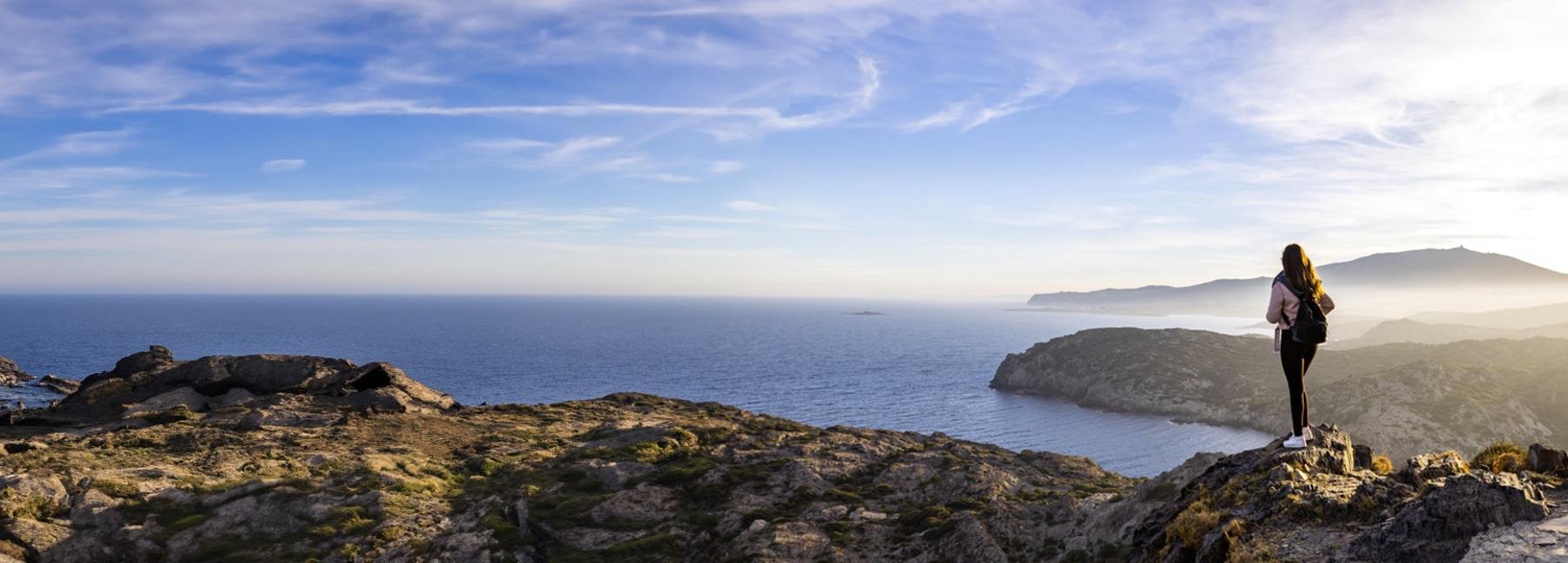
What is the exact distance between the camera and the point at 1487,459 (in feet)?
51.3

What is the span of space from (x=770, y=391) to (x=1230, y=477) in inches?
6005

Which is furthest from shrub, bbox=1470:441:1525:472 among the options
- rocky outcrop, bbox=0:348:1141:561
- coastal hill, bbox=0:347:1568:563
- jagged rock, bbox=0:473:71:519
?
jagged rock, bbox=0:473:71:519

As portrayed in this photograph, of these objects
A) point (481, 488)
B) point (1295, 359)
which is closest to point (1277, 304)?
point (1295, 359)

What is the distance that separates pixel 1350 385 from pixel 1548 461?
159 meters

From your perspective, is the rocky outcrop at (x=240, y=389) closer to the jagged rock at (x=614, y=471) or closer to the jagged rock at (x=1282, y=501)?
the jagged rock at (x=614, y=471)

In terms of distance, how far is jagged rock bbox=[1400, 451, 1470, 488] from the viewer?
1538 centimetres

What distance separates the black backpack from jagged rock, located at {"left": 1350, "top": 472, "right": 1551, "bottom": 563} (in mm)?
3346

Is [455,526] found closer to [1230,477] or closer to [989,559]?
[989,559]

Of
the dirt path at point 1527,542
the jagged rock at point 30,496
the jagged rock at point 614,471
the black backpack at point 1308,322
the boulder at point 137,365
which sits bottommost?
the jagged rock at point 614,471

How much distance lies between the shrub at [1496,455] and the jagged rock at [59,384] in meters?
196

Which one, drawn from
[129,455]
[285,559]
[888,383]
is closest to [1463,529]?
[285,559]

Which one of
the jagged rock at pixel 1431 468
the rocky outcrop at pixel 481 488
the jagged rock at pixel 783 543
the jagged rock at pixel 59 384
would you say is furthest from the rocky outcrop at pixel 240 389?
the jagged rock at pixel 59 384

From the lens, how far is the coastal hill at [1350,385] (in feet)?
392

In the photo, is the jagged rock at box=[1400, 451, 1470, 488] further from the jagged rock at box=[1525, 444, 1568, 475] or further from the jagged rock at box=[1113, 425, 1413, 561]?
the jagged rock at box=[1525, 444, 1568, 475]
